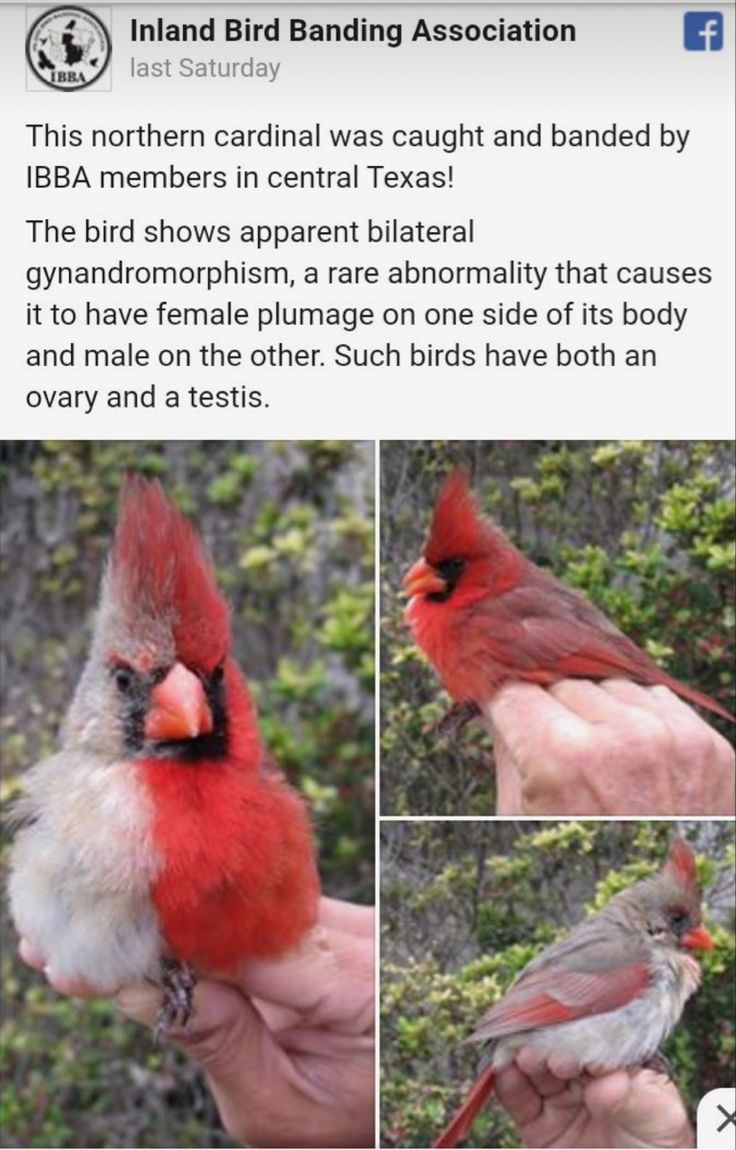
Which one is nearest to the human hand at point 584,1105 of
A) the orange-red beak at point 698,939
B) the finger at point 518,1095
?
the finger at point 518,1095

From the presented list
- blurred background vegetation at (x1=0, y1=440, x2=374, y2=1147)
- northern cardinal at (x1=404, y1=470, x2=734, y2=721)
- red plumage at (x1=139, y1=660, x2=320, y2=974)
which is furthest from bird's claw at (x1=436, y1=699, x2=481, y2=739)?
blurred background vegetation at (x1=0, y1=440, x2=374, y2=1147)

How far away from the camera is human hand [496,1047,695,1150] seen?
6.51 feet

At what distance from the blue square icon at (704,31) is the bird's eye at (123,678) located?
43.3 inches

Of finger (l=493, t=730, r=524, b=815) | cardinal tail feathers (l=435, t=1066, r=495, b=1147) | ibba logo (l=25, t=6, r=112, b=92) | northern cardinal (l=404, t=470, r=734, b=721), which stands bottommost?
cardinal tail feathers (l=435, t=1066, r=495, b=1147)

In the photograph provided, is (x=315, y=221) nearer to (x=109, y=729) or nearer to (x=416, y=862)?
(x=109, y=729)

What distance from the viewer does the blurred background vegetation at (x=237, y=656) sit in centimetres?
260

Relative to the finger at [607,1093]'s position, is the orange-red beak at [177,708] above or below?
above

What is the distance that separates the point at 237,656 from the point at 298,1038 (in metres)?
0.75

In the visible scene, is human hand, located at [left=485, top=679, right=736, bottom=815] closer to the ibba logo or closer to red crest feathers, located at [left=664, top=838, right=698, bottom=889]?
red crest feathers, located at [left=664, top=838, right=698, bottom=889]

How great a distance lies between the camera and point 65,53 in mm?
2027

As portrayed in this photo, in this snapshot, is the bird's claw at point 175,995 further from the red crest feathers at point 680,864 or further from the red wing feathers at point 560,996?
the red crest feathers at point 680,864

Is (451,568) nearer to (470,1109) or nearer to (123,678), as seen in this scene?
(123,678)

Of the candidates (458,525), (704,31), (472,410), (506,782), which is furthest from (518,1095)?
(704,31)

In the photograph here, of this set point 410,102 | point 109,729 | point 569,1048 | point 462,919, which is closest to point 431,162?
point 410,102
